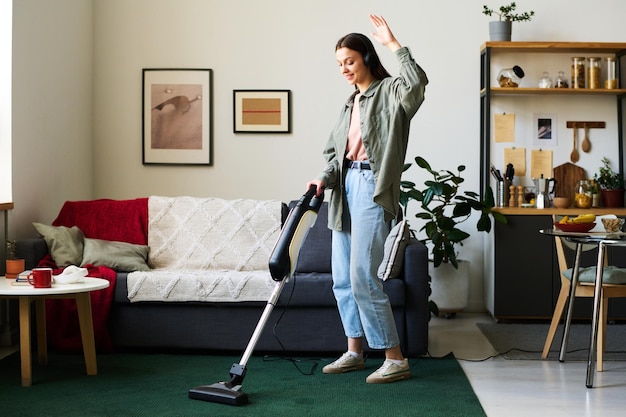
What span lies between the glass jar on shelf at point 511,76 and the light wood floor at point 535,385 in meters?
1.75

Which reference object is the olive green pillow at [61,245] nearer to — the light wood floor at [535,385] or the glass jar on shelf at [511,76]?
the light wood floor at [535,385]

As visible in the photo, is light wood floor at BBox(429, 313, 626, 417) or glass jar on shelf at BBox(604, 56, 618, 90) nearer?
light wood floor at BBox(429, 313, 626, 417)

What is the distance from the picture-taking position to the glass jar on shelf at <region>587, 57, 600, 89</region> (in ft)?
16.9

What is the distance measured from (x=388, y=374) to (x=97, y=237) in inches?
74.0

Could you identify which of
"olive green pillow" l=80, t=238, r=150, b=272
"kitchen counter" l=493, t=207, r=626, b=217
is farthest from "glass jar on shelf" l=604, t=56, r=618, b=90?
"olive green pillow" l=80, t=238, r=150, b=272

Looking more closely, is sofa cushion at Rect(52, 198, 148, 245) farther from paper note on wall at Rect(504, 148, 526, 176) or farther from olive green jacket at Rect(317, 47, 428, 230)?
paper note on wall at Rect(504, 148, 526, 176)

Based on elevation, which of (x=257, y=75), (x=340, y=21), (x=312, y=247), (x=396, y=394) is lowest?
(x=396, y=394)

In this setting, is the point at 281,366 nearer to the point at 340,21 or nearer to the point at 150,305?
the point at 150,305

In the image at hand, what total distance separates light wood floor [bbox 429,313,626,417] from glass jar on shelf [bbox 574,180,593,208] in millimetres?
1290

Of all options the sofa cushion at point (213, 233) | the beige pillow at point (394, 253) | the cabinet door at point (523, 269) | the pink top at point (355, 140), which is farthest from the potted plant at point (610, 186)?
the pink top at point (355, 140)

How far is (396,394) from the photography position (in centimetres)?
323

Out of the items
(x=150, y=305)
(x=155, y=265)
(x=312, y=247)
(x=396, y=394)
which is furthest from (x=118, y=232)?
(x=396, y=394)

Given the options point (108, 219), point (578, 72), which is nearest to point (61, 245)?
point (108, 219)

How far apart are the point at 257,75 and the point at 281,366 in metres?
2.32
